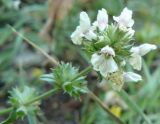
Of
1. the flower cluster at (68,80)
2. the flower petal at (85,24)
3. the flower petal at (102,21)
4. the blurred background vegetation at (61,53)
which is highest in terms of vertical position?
the blurred background vegetation at (61,53)

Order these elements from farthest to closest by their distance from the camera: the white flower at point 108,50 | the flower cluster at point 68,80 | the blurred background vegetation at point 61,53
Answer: the blurred background vegetation at point 61,53, the flower cluster at point 68,80, the white flower at point 108,50

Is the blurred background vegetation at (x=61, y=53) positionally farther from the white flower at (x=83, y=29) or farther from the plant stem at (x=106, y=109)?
the white flower at (x=83, y=29)

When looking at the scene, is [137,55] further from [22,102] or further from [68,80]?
[22,102]

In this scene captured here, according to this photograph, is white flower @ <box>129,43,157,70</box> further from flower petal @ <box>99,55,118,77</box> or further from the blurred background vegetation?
the blurred background vegetation

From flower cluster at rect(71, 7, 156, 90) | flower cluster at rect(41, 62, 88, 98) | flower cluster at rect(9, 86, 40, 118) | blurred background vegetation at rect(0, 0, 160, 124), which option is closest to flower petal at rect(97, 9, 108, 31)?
flower cluster at rect(71, 7, 156, 90)

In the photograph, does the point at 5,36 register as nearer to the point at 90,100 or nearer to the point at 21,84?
the point at 21,84

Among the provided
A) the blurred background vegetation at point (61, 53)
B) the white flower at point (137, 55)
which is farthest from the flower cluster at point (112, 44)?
the blurred background vegetation at point (61, 53)

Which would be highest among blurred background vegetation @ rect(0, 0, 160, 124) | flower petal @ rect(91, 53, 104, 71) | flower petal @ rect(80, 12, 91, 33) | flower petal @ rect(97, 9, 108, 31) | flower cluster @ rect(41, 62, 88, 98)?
blurred background vegetation @ rect(0, 0, 160, 124)
